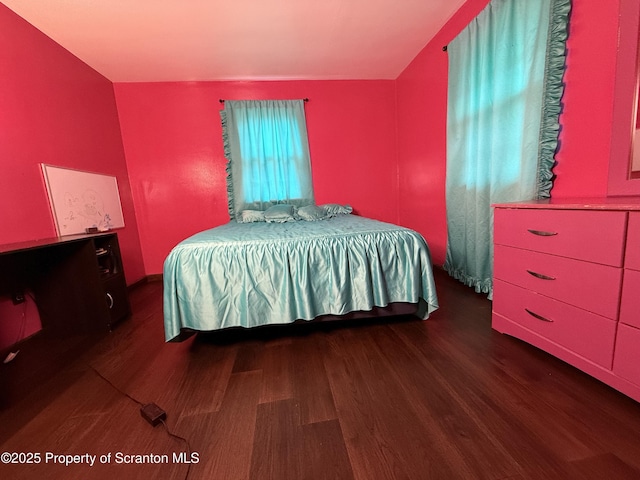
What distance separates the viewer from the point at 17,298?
167 centimetres

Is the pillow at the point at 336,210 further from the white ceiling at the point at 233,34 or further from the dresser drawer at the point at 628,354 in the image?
the dresser drawer at the point at 628,354

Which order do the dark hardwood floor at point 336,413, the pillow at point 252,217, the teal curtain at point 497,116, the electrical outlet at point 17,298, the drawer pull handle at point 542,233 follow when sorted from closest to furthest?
the dark hardwood floor at point 336,413 → the drawer pull handle at point 542,233 → the teal curtain at point 497,116 → the electrical outlet at point 17,298 → the pillow at point 252,217

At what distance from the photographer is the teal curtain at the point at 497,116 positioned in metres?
1.45

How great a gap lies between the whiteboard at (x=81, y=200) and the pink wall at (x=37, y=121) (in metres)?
0.07

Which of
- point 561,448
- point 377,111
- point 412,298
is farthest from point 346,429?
point 377,111

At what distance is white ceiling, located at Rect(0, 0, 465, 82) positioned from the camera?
6.10ft

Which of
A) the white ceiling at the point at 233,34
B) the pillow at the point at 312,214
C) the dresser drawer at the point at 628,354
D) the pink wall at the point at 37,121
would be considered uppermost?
the white ceiling at the point at 233,34

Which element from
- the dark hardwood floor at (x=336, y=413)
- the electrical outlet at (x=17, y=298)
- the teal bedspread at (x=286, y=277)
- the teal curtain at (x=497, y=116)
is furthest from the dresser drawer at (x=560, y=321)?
the electrical outlet at (x=17, y=298)

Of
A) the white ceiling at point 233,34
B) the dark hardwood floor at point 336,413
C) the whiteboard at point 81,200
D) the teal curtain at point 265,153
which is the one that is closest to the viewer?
the dark hardwood floor at point 336,413

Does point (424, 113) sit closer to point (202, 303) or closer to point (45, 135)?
point (202, 303)

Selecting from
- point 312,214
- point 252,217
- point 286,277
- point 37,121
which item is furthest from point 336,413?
point 37,121

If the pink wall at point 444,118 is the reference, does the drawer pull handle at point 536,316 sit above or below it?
below

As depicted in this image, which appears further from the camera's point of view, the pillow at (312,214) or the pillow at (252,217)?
the pillow at (252,217)

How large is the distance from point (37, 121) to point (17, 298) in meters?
1.36
